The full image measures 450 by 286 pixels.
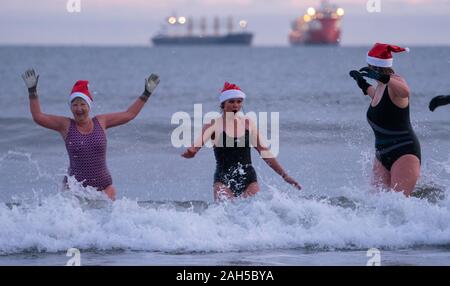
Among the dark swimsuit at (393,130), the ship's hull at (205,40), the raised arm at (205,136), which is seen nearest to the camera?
the raised arm at (205,136)

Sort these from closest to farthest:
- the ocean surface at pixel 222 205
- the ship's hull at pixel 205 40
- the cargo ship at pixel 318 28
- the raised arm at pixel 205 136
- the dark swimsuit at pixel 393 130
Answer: the ocean surface at pixel 222 205
the raised arm at pixel 205 136
the dark swimsuit at pixel 393 130
the cargo ship at pixel 318 28
the ship's hull at pixel 205 40

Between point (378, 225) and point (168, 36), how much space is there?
4722 inches

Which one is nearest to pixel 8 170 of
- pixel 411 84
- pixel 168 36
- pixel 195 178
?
pixel 195 178

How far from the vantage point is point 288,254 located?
28.1ft

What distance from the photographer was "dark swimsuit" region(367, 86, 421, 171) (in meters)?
8.95

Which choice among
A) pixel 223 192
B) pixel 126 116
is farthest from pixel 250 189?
pixel 126 116

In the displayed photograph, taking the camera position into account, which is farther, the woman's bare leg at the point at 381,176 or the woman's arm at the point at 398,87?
the woman's bare leg at the point at 381,176

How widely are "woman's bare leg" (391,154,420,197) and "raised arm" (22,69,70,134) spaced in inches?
113

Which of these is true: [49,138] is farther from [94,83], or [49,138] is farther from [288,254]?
[94,83]

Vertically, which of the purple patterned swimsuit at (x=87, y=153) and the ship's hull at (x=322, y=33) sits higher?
the ship's hull at (x=322, y=33)

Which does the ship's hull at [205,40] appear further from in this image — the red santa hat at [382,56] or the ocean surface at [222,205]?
the red santa hat at [382,56]

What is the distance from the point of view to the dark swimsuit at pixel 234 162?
9094 mm

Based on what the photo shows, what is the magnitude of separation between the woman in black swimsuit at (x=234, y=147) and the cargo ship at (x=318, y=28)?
105m

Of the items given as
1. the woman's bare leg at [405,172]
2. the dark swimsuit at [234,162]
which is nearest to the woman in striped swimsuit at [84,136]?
the dark swimsuit at [234,162]
